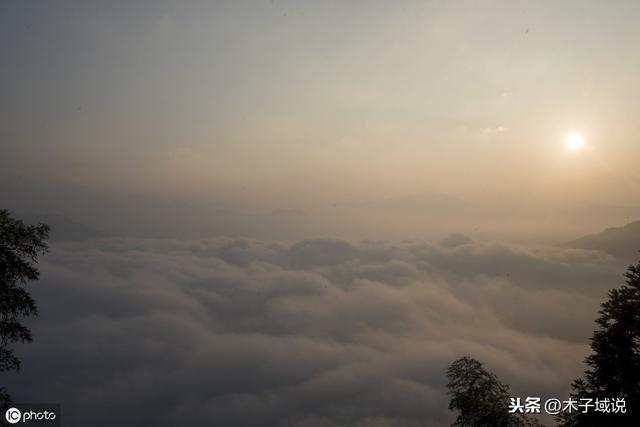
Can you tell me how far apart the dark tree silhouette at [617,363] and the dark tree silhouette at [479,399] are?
3655mm

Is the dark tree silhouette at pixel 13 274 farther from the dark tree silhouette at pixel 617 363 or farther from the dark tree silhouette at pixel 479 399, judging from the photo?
the dark tree silhouette at pixel 617 363

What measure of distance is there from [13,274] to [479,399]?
63.8 feet

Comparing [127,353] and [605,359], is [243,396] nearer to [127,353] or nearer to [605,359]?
[127,353]

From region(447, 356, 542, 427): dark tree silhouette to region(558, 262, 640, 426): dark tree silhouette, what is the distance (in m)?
3.65

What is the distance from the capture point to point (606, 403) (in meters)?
14.2

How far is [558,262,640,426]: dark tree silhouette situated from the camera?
45.2 ft

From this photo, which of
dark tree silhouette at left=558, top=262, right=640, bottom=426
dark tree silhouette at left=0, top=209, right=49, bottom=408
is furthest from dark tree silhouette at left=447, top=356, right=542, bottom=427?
dark tree silhouette at left=0, top=209, right=49, bottom=408

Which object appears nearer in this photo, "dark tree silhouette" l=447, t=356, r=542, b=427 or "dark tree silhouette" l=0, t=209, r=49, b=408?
"dark tree silhouette" l=0, t=209, r=49, b=408

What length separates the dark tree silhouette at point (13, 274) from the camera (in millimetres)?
9391

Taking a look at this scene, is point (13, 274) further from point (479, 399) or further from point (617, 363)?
point (617, 363)

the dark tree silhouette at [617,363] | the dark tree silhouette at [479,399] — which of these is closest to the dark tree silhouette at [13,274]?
the dark tree silhouette at [479,399]

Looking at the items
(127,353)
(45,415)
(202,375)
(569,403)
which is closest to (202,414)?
(202,375)

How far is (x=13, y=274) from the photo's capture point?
31.9ft

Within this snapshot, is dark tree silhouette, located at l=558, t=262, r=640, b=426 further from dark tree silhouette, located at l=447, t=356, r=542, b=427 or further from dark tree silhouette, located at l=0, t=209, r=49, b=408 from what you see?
dark tree silhouette, located at l=0, t=209, r=49, b=408
